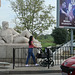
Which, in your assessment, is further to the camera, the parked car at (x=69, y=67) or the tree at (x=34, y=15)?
the tree at (x=34, y=15)

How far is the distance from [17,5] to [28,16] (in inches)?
107

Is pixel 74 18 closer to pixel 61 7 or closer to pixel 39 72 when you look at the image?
pixel 61 7

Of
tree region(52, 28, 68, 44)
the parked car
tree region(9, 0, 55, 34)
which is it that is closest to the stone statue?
the parked car

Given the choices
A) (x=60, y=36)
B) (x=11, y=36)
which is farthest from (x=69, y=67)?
(x=60, y=36)

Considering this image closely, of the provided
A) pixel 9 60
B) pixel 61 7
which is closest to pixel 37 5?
pixel 61 7

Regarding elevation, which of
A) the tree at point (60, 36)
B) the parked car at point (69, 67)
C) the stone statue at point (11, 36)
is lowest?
the tree at point (60, 36)

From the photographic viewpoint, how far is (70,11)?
843 inches

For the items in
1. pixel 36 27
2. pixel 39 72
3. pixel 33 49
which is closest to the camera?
pixel 39 72

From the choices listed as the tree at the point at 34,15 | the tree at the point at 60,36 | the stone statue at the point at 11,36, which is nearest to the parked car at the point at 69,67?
the stone statue at the point at 11,36

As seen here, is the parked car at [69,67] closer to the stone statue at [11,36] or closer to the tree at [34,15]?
the stone statue at [11,36]

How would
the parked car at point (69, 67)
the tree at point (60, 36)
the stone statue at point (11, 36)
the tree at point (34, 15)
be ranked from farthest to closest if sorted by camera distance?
the tree at point (60, 36) → the tree at point (34, 15) → the stone statue at point (11, 36) → the parked car at point (69, 67)

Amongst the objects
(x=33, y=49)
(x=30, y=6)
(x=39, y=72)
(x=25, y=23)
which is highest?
(x=30, y=6)

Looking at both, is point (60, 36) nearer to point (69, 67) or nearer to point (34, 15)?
point (34, 15)

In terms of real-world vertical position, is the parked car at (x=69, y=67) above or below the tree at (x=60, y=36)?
above
